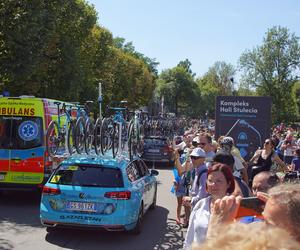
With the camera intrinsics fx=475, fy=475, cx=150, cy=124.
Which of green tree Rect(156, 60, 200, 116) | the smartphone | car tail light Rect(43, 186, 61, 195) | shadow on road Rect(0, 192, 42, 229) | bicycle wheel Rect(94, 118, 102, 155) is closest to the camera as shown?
the smartphone

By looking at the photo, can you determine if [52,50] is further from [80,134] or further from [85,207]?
[85,207]

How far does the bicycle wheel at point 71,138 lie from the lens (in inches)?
412

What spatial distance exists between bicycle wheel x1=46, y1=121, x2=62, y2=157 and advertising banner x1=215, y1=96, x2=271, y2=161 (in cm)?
510

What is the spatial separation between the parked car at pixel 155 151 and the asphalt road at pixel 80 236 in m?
10.9

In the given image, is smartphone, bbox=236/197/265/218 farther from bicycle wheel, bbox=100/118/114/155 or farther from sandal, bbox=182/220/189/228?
bicycle wheel, bbox=100/118/114/155

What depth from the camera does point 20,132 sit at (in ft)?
38.5

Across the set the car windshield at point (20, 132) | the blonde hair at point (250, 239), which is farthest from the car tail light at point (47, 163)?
Answer: the blonde hair at point (250, 239)

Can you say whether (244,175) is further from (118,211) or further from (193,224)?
(193,224)

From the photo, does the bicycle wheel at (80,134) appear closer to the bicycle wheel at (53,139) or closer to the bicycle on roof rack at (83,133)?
the bicycle on roof rack at (83,133)

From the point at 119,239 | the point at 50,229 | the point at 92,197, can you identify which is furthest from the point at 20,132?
the point at 119,239

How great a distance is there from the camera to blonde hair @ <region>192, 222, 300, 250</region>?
1456mm

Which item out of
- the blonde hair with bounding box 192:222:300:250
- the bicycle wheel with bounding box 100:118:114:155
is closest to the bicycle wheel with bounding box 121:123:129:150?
the bicycle wheel with bounding box 100:118:114:155

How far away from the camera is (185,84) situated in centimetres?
7262

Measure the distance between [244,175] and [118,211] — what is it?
2.36 metres
